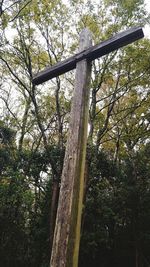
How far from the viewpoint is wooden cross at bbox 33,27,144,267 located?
2.02m

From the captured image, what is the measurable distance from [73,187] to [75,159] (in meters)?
0.25

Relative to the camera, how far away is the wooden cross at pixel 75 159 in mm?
2023

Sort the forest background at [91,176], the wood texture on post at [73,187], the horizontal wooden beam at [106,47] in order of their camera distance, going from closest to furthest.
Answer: the wood texture on post at [73,187] < the horizontal wooden beam at [106,47] < the forest background at [91,176]

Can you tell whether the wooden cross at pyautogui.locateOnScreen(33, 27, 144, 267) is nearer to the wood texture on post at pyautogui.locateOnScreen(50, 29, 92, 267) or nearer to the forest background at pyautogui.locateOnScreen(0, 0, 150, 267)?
the wood texture on post at pyautogui.locateOnScreen(50, 29, 92, 267)

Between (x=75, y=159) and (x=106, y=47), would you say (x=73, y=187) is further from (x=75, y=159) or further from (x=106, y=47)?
(x=106, y=47)

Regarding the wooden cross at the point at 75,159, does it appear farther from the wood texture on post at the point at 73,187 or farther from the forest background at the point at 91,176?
the forest background at the point at 91,176

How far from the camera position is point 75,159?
232cm

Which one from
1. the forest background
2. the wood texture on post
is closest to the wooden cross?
the wood texture on post

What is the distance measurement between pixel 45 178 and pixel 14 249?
338 cm

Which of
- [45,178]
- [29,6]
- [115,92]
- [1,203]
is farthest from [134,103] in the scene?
[1,203]

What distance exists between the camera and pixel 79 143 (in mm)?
2402

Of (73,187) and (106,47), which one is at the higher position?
(106,47)

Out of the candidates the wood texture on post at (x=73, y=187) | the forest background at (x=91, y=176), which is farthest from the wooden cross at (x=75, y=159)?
the forest background at (x=91, y=176)

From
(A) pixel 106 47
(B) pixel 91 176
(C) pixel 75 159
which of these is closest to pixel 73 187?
(C) pixel 75 159
